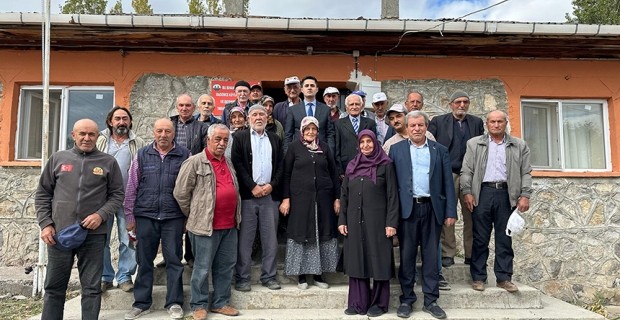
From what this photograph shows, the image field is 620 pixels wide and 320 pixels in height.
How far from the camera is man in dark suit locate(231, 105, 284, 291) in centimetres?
400

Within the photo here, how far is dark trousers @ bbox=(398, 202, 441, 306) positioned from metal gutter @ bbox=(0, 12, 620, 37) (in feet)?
8.19

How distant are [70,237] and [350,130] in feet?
8.89

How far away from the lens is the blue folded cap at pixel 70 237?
10.6 feet

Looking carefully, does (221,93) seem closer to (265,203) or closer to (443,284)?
(265,203)

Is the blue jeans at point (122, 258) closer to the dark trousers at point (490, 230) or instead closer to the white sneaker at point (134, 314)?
the white sneaker at point (134, 314)

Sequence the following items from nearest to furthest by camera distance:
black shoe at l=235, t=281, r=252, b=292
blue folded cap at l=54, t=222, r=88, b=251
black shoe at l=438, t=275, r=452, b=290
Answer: blue folded cap at l=54, t=222, r=88, b=251 < black shoe at l=235, t=281, r=252, b=292 < black shoe at l=438, t=275, r=452, b=290

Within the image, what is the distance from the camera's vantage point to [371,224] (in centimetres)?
374

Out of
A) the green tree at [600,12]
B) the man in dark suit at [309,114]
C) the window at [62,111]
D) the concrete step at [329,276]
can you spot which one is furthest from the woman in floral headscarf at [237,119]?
the green tree at [600,12]

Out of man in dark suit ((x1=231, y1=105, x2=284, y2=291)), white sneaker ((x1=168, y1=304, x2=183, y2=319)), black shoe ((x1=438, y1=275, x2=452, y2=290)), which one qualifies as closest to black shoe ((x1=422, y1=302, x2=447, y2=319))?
black shoe ((x1=438, y1=275, x2=452, y2=290))

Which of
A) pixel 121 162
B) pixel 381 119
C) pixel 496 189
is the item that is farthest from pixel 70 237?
pixel 496 189

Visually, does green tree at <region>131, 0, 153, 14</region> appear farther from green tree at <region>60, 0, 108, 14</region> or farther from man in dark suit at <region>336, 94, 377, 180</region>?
man in dark suit at <region>336, 94, 377, 180</region>

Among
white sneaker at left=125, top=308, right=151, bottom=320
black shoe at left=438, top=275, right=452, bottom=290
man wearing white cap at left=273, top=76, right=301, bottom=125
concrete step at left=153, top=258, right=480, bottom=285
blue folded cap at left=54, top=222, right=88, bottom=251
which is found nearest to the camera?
blue folded cap at left=54, top=222, right=88, bottom=251

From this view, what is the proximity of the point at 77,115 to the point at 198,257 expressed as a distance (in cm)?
365

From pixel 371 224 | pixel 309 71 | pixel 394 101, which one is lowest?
pixel 371 224
